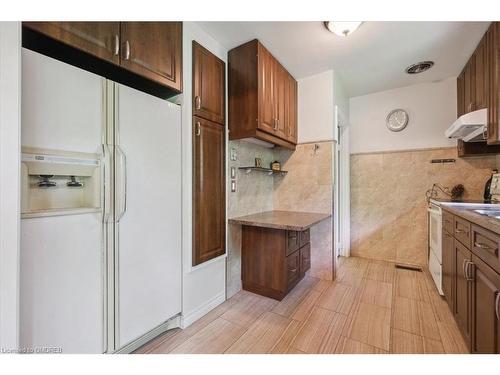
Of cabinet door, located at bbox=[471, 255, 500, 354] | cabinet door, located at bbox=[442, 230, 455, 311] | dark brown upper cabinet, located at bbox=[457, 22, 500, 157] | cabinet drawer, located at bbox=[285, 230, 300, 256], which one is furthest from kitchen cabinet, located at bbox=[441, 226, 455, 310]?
cabinet drawer, located at bbox=[285, 230, 300, 256]

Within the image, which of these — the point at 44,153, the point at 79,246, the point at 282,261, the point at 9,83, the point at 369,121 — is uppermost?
the point at 369,121

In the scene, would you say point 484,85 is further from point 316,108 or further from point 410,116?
point 316,108

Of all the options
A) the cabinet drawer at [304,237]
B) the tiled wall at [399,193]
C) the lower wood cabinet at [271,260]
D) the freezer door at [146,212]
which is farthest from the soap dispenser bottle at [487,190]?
the freezer door at [146,212]

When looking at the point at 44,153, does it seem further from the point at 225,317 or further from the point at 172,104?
the point at 225,317

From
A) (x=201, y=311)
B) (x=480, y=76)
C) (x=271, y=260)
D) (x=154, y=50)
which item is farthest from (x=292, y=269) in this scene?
(x=480, y=76)

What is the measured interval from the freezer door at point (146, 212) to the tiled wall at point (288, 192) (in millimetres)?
656

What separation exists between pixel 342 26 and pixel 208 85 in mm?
1159

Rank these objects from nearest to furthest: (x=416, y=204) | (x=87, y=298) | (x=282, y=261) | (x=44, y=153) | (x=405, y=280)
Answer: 1. (x=44, y=153)
2. (x=87, y=298)
3. (x=282, y=261)
4. (x=405, y=280)
5. (x=416, y=204)

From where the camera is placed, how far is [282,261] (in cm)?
193

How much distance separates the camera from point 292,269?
2.04 meters

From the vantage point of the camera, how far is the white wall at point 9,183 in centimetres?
79

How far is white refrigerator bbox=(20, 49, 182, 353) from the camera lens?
3.07 ft

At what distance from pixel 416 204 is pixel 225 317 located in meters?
2.78
